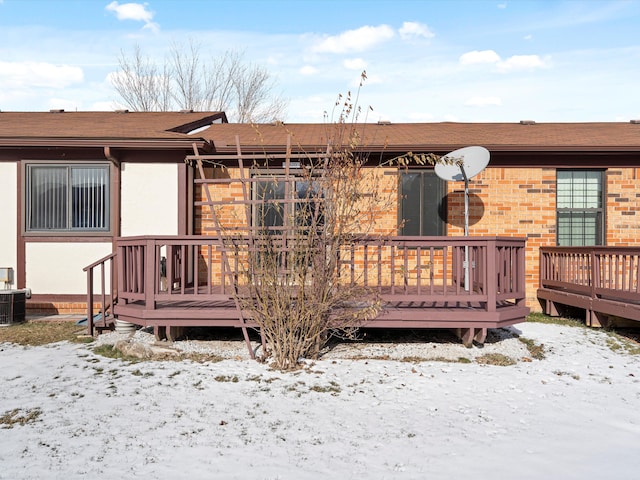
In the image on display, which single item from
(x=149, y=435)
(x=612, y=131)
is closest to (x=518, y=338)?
(x=149, y=435)

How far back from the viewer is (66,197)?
327 inches

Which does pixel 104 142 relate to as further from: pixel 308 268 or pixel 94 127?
pixel 308 268

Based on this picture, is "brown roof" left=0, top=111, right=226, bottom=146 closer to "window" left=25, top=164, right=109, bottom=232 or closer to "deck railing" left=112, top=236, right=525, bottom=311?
"window" left=25, top=164, right=109, bottom=232

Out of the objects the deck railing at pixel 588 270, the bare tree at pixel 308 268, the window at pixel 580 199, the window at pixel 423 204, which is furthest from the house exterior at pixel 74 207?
the window at pixel 580 199

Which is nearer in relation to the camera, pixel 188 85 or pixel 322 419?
pixel 322 419

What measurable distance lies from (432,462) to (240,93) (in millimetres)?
25284

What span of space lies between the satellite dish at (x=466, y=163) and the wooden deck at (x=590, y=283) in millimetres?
2029

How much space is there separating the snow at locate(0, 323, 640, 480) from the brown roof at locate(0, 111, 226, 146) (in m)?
3.54

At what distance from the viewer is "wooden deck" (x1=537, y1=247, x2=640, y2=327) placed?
270 inches

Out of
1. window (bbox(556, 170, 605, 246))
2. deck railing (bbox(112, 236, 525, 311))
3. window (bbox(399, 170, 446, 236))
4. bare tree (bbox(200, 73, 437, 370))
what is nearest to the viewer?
bare tree (bbox(200, 73, 437, 370))

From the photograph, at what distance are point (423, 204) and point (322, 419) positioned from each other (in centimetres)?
543

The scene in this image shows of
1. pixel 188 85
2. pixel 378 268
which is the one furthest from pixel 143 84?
pixel 378 268

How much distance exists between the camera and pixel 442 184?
28.6 ft

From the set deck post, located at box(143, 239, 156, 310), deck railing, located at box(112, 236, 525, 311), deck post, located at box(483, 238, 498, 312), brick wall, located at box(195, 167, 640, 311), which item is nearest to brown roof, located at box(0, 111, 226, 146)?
brick wall, located at box(195, 167, 640, 311)
